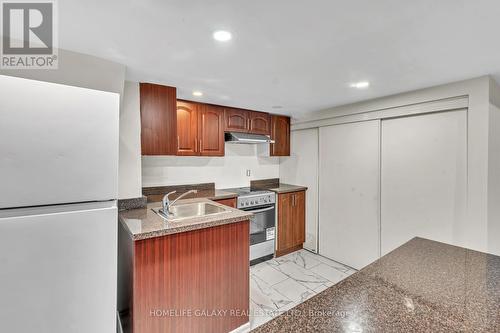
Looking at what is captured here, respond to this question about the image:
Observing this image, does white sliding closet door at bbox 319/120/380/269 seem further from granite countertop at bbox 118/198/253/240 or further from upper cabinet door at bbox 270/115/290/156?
granite countertop at bbox 118/198/253/240

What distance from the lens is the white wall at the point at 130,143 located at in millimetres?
2072

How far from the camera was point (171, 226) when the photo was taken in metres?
1.57

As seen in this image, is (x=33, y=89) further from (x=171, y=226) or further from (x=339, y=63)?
(x=339, y=63)

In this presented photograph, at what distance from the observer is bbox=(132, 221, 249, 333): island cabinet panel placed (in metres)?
1.48

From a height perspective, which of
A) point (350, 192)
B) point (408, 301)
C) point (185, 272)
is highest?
point (350, 192)

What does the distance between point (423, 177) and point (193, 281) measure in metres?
2.46

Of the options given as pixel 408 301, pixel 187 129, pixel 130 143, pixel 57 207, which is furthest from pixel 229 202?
pixel 408 301

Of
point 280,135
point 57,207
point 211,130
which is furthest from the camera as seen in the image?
point 280,135

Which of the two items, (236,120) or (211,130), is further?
(236,120)

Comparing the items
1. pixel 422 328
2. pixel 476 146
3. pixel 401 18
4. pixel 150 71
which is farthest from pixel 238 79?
pixel 476 146

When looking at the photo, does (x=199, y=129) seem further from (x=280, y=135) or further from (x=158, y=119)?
(x=280, y=135)

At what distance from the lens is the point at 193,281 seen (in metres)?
1.66

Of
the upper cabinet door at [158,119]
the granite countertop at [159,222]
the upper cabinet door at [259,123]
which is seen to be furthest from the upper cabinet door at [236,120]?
the granite countertop at [159,222]

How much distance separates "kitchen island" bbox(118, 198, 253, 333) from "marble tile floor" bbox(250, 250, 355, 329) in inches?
15.8
